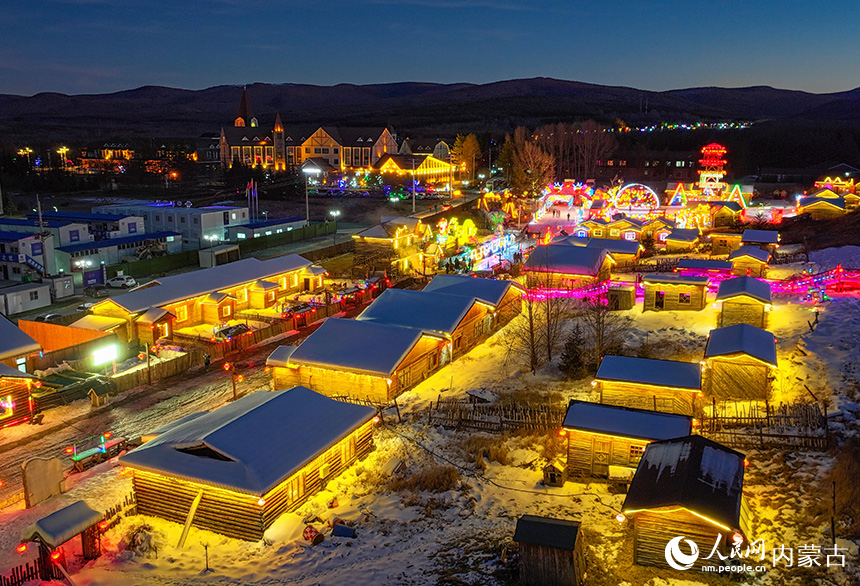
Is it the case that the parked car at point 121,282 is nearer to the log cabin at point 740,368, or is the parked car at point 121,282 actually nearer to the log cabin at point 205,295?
the log cabin at point 205,295

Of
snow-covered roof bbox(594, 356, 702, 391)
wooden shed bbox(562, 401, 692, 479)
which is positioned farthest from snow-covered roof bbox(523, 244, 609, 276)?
wooden shed bbox(562, 401, 692, 479)

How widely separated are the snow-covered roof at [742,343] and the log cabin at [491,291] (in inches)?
451

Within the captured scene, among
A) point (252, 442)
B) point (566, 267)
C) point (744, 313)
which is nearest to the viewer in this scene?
point (252, 442)

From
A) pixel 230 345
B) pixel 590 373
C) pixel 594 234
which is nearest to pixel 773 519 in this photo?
pixel 590 373

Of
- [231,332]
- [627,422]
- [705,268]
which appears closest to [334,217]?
[231,332]

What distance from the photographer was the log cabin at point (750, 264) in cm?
3778

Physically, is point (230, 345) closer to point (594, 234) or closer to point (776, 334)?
point (776, 334)

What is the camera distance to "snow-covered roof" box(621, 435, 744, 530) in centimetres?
1376

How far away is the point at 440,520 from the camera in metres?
16.4

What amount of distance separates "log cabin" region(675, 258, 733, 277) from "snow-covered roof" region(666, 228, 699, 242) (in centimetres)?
1071

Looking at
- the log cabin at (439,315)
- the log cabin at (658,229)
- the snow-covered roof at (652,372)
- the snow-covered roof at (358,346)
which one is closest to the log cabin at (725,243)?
the log cabin at (658,229)

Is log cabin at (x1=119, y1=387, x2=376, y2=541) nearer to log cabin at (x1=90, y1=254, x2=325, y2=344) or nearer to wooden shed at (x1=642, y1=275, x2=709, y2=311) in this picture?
log cabin at (x1=90, y1=254, x2=325, y2=344)

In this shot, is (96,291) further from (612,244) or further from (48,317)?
(612,244)

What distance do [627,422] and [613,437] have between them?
0.70 m
